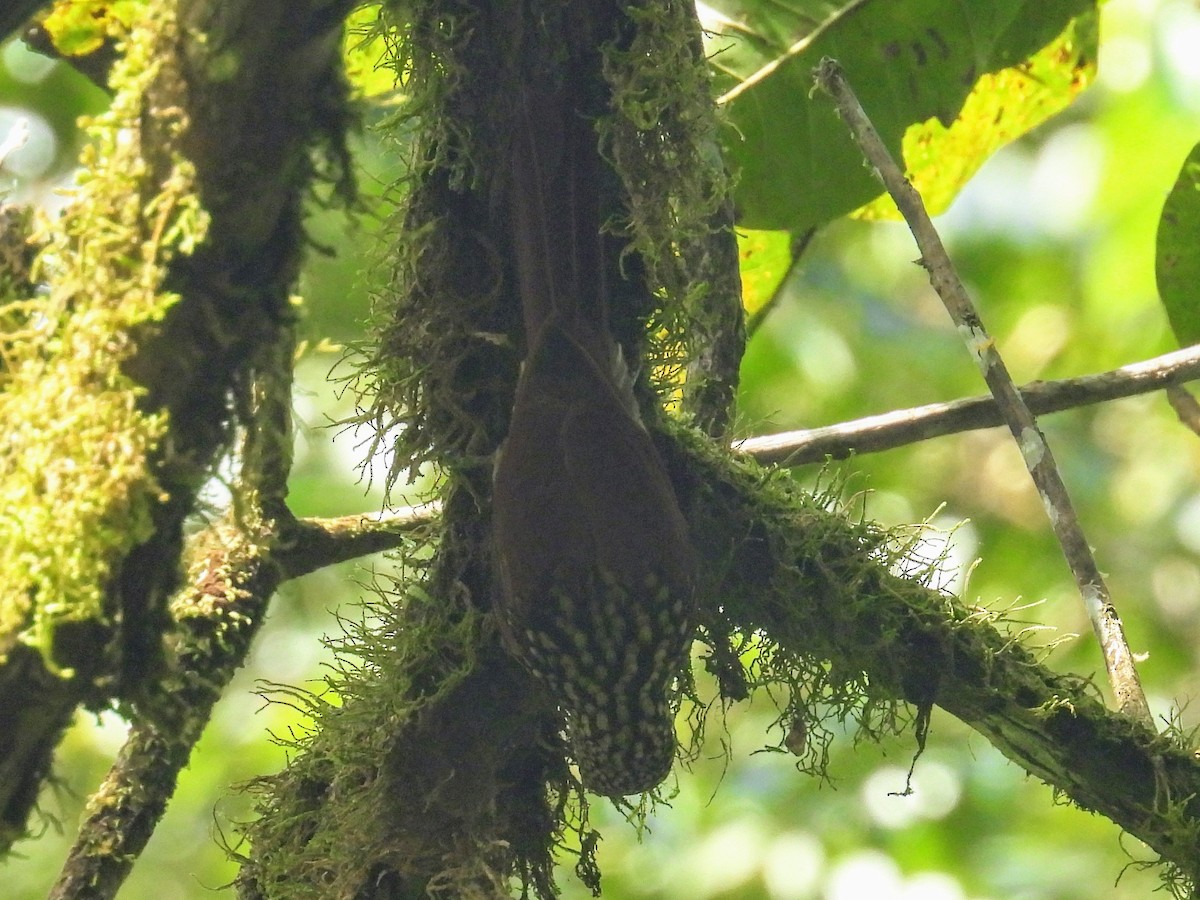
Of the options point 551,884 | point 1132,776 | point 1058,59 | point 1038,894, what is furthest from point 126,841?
point 1038,894

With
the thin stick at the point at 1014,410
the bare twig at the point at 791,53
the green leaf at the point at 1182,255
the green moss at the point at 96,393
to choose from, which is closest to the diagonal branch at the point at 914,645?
the thin stick at the point at 1014,410

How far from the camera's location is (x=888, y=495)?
6258mm

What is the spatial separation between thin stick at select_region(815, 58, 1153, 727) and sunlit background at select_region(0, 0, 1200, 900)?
7.91 ft

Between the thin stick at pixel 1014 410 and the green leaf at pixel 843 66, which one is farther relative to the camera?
the green leaf at pixel 843 66

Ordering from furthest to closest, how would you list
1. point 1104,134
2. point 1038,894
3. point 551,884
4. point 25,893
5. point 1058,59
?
point 25,893 < point 1104,134 < point 1038,894 < point 1058,59 < point 551,884

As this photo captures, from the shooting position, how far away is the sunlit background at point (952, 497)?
5.15m

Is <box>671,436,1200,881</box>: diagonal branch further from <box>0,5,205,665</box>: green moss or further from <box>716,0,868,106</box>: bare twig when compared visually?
<box>0,5,205,665</box>: green moss

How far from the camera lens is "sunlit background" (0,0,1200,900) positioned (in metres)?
5.15

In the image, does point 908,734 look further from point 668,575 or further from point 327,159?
point 327,159

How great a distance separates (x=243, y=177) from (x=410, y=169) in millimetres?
1001

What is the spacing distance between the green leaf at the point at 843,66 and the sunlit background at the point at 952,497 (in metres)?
1.96

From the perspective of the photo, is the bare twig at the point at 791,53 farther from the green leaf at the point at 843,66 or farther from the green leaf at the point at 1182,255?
the green leaf at the point at 1182,255

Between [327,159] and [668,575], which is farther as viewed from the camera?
[668,575]

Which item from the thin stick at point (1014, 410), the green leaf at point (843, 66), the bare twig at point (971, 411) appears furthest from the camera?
the green leaf at point (843, 66)
